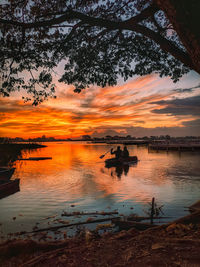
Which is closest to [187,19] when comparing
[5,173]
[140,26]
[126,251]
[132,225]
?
[140,26]

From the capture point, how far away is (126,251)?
545 centimetres

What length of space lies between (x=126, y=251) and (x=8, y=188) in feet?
52.7

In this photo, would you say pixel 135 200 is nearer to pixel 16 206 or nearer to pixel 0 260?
pixel 16 206

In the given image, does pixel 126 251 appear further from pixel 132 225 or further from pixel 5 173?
pixel 5 173

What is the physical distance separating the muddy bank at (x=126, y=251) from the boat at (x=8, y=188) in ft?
42.2

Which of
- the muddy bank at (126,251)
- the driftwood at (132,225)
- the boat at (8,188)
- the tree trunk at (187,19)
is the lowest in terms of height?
the boat at (8,188)

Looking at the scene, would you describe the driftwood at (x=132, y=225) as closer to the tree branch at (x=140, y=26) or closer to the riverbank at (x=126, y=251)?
the riverbank at (x=126, y=251)

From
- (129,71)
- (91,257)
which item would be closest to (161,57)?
(129,71)

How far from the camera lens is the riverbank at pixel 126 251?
15.6 ft

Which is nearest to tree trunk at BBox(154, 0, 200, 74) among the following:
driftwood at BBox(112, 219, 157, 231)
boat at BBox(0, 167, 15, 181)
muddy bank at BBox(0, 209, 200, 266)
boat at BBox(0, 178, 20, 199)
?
muddy bank at BBox(0, 209, 200, 266)

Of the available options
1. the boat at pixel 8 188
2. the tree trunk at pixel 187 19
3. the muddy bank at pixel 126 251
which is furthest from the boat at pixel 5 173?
the tree trunk at pixel 187 19

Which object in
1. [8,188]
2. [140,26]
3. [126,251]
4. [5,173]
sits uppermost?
[140,26]

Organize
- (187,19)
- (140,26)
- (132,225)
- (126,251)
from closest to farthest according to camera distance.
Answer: (187,19) → (126,251) → (140,26) → (132,225)

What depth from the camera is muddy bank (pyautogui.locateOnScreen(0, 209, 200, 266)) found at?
4.76 m
